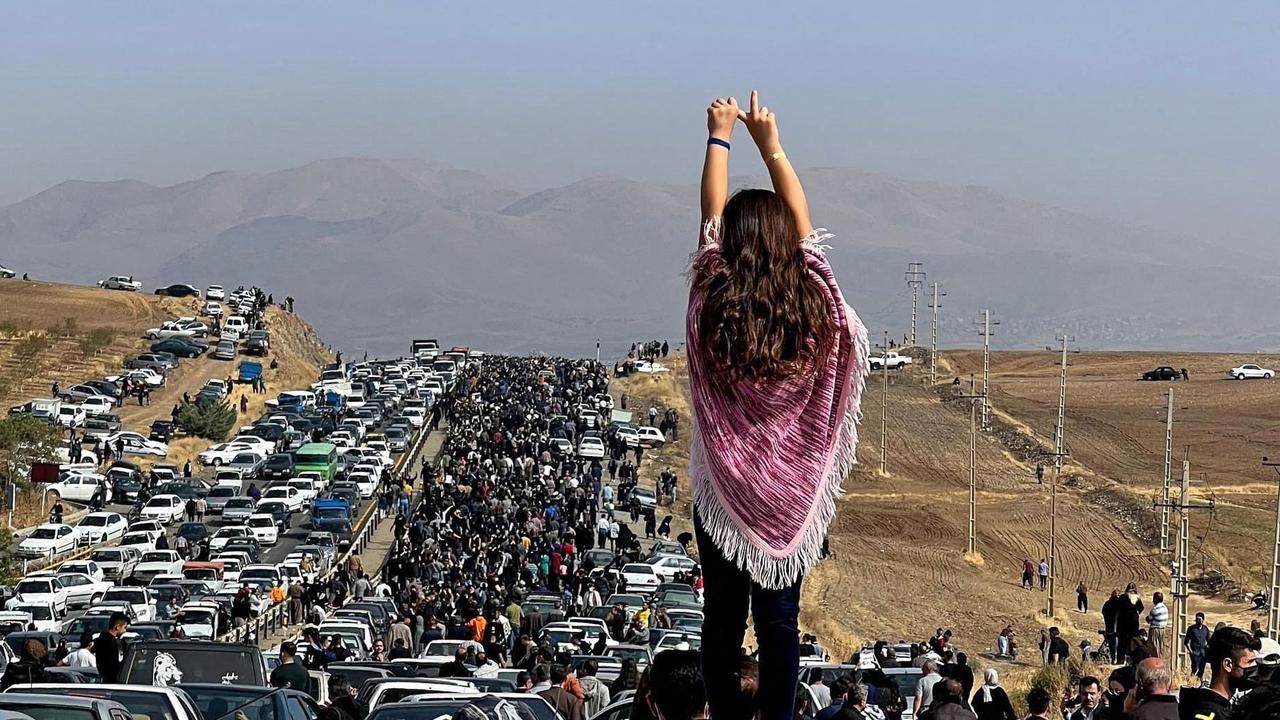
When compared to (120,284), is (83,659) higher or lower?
lower

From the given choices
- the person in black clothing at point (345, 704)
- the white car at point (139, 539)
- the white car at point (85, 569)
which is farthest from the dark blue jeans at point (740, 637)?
the white car at point (139, 539)

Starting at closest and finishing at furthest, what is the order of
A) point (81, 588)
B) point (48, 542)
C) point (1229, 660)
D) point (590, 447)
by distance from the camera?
1. point (1229, 660)
2. point (81, 588)
3. point (48, 542)
4. point (590, 447)

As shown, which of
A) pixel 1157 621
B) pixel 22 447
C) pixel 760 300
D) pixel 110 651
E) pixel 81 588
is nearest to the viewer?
pixel 760 300

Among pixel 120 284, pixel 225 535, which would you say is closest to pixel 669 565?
pixel 225 535

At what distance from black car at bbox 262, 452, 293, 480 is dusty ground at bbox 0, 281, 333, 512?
32.1ft

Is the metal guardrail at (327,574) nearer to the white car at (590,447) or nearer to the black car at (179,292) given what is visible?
the white car at (590,447)

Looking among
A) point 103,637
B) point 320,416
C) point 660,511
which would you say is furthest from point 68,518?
point 103,637

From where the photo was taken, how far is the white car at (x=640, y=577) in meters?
47.6

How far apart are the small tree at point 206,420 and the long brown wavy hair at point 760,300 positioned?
3414 inches

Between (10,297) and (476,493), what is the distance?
248 feet

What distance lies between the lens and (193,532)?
59250mm

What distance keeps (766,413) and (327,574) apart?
47.3 m

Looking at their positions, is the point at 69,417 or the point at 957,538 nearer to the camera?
the point at 957,538

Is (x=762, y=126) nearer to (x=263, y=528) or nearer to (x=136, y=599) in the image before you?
(x=136, y=599)
